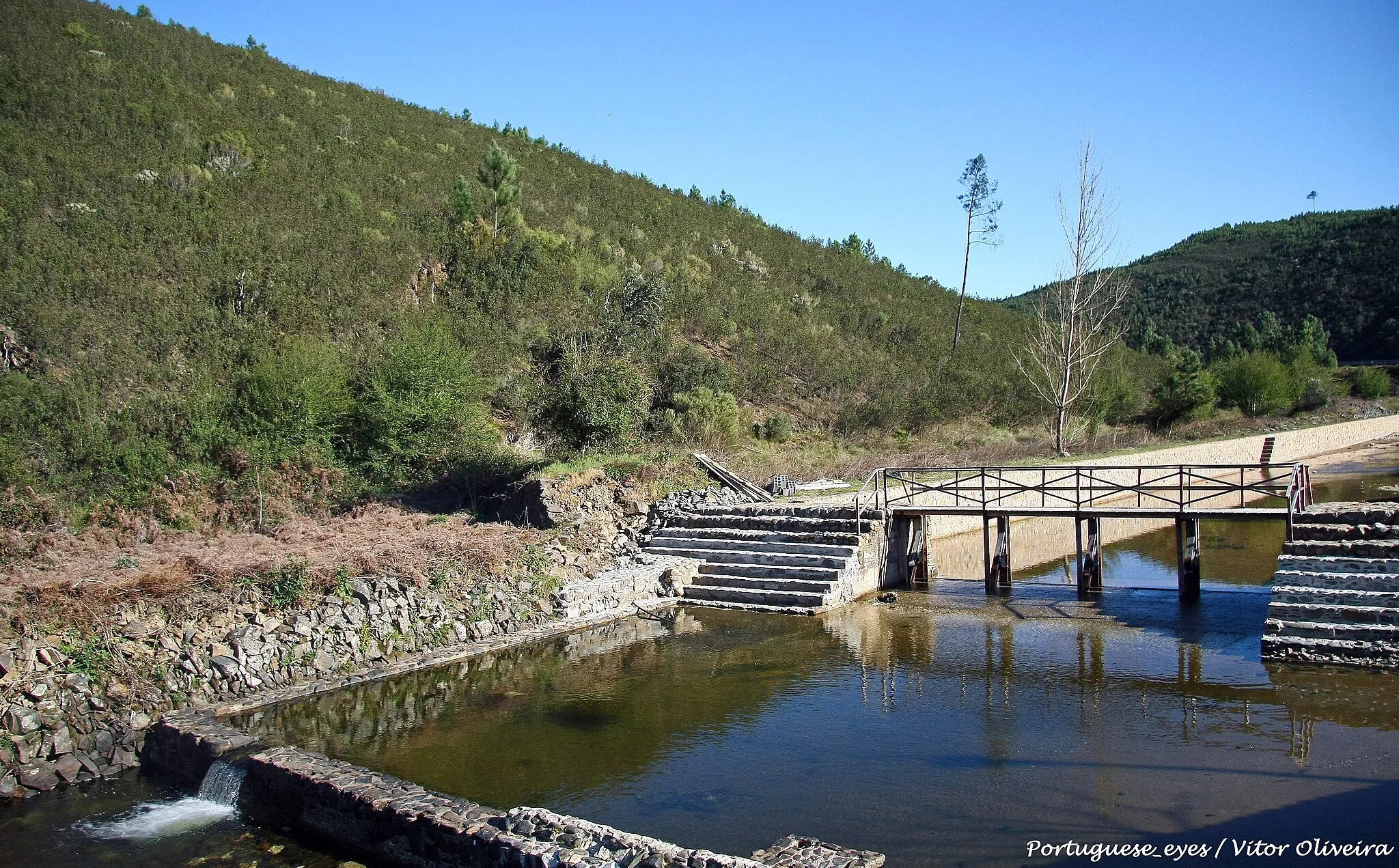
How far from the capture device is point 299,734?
1194cm

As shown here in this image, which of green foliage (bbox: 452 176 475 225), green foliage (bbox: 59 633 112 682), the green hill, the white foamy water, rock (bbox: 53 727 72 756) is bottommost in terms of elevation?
the white foamy water

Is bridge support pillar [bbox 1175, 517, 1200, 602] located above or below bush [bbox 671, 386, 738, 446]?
below

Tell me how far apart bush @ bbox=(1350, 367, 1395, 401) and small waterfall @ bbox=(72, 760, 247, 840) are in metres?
69.5

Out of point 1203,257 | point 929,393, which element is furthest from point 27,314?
point 1203,257

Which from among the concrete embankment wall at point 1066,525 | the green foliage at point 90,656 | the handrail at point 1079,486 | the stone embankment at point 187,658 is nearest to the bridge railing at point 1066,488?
the handrail at point 1079,486

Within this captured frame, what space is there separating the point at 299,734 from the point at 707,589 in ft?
29.5

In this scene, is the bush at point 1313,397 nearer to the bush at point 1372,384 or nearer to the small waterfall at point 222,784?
the bush at point 1372,384

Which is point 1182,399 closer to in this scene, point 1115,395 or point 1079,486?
point 1115,395

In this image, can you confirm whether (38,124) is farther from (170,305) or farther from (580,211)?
(580,211)

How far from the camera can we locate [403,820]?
8773 mm

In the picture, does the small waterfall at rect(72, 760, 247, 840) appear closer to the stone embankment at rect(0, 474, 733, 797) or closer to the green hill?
the stone embankment at rect(0, 474, 733, 797)

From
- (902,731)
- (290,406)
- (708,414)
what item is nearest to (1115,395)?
(708,414)

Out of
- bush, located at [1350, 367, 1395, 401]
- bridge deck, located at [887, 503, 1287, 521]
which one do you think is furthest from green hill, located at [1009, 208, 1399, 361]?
bridge deck, located at [887, 503, 1287, 521]

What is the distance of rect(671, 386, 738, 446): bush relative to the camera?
1246 inches
